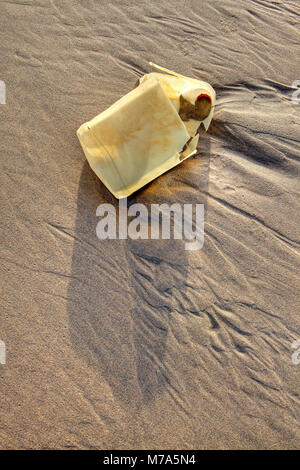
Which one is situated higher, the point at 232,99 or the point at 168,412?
the point at 232,99

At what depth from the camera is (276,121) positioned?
2.58m

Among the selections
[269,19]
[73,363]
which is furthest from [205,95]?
[73,363]

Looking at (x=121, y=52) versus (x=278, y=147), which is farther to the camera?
(x=121, y=52)

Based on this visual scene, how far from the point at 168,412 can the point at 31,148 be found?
207 centimetres

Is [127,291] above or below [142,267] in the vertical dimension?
below

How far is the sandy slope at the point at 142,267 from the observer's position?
2049 millimetres

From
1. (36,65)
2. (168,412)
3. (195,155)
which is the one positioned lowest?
(168,412)

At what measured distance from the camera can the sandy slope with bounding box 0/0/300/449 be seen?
205 cm

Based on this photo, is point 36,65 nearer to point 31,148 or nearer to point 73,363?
point 31,148

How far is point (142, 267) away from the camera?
88.5 inches

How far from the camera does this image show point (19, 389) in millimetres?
2055

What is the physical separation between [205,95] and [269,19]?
4.96 ft
